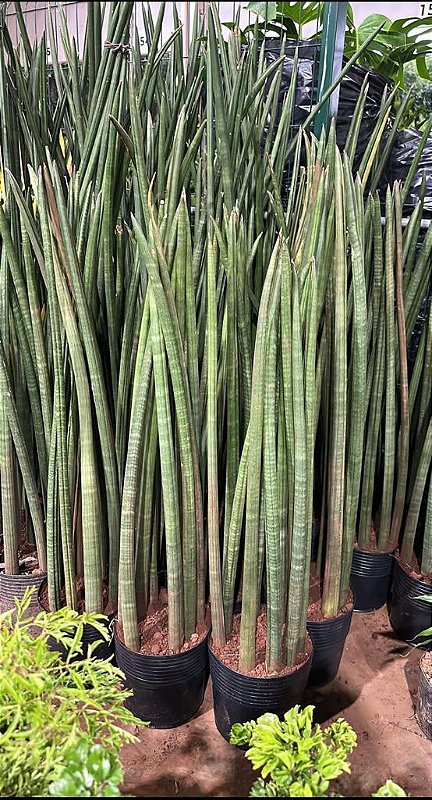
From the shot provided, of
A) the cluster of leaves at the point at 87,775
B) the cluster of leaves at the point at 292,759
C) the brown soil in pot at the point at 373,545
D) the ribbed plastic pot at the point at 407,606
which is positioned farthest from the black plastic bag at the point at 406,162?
the cluster of leaves at the point at 87,775

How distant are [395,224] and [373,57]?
1.09m

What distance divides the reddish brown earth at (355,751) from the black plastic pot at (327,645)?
3 centimetres

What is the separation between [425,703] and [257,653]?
31 cm

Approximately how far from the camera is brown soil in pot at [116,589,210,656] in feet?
3.45

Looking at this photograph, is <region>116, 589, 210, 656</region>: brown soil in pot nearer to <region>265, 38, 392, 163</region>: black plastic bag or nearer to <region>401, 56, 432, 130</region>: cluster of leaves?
→ <region>265, 38, 392, 163</region>: black plastic bag

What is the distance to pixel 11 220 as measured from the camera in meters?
1.15

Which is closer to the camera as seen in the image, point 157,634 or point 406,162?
point 157,634

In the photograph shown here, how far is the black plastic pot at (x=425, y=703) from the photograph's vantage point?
109 cm

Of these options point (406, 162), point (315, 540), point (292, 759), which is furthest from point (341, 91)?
point (292, 759)


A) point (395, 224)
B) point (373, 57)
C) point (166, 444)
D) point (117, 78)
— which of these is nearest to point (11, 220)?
point (117, 78)

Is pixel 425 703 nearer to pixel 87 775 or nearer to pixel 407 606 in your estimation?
pixel 407 606

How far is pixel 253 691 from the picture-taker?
98 cm

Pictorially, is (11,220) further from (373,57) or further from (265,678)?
(373,57)

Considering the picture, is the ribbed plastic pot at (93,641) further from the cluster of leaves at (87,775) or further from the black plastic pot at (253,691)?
the cluster of leaves at (87,775)
